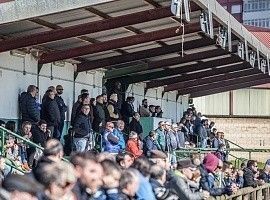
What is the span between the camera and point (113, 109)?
752 inches

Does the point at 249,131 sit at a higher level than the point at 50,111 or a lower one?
lower

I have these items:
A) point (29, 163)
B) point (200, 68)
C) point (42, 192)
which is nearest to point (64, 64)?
point (29, 163)

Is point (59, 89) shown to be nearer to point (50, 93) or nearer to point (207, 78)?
point (50, 93)

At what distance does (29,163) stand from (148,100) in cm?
1234

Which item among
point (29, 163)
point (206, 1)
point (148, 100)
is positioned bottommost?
point (29, 163)

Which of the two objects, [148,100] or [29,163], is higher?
[148,100]

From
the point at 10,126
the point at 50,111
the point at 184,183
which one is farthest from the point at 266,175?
the point at 184,183

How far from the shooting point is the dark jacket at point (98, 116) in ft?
56.9

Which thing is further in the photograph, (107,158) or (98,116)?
(98,116)

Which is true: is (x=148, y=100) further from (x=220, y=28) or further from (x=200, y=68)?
(x=220, y=28)

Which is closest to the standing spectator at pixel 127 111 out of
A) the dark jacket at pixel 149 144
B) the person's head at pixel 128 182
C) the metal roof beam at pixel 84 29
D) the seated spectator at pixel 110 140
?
the dark jacket at pixel 149 144

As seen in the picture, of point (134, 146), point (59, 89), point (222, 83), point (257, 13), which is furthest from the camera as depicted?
point (257, 13)

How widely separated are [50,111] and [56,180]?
10.5 m

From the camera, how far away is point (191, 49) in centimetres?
2030
